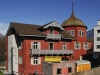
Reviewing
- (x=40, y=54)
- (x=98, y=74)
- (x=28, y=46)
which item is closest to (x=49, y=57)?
(x=40, y=54)

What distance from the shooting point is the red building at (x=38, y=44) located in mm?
32812

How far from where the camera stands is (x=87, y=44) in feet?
147

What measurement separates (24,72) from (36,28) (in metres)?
10.3

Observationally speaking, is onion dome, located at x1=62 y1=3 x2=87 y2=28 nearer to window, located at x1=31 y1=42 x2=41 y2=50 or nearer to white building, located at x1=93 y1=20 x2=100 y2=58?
white building, located at x1=93 y1=20 x2=100 y2=58

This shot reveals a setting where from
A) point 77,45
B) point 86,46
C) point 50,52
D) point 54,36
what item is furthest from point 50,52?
point 86,46

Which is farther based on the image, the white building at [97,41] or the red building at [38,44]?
the white building at [97,41]

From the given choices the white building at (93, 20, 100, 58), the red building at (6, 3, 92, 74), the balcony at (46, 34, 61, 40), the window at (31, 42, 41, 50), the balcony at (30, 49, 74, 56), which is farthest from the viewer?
the white building at (93, 20, 100, 58)

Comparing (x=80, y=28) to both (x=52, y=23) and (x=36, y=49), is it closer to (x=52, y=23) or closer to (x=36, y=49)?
(x=52, y=23)

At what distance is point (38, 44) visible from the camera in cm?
3416

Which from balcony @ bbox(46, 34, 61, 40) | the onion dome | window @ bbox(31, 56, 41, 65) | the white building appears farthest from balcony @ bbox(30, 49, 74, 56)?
the white building

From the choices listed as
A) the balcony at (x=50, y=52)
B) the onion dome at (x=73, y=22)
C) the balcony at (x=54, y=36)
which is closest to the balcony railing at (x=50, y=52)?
the balcony at (x=50, y=52)

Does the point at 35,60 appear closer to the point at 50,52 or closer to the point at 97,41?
the point at 50,52

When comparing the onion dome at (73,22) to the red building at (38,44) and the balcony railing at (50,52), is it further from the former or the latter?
the balcony railing at (50,52)

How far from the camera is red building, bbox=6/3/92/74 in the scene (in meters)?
32.8
